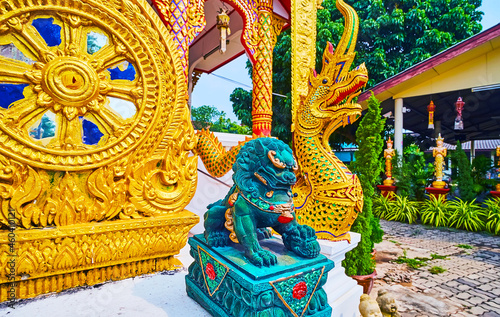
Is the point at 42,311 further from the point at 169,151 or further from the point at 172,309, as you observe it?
the point at 169,151

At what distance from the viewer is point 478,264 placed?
4133 millimetres

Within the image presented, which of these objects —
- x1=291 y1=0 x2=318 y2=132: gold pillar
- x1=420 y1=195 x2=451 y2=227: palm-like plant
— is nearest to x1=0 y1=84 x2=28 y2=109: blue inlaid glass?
x1=291 y1=0 x2=318 y2=132: gold pillar

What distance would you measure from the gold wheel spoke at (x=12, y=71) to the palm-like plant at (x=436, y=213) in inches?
315

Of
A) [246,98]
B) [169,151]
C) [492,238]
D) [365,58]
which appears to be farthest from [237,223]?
[365,58]

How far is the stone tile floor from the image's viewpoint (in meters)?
2.92

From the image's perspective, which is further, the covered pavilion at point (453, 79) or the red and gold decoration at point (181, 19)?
the covered pavilion at point (453, 79)

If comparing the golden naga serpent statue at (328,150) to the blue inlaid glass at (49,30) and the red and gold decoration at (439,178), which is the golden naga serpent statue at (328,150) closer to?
the blue inlaid glass at (49,30)

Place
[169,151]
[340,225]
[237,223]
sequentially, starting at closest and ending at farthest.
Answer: [237,223] → [169,151] → [340,225]

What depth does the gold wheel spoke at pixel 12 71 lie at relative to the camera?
1.64 m

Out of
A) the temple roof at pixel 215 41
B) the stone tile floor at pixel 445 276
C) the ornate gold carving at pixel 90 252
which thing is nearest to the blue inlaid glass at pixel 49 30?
the ornate gold carving at pixel 90 252

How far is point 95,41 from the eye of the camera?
6.24ft

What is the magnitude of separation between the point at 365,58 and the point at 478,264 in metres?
8.83

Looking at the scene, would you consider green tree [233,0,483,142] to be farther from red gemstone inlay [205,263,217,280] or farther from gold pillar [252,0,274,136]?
red gemstone inlay [205,263,217,280]

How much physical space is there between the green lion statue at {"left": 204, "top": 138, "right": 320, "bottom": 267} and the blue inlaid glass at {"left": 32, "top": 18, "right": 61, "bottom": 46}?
5.02 ft
